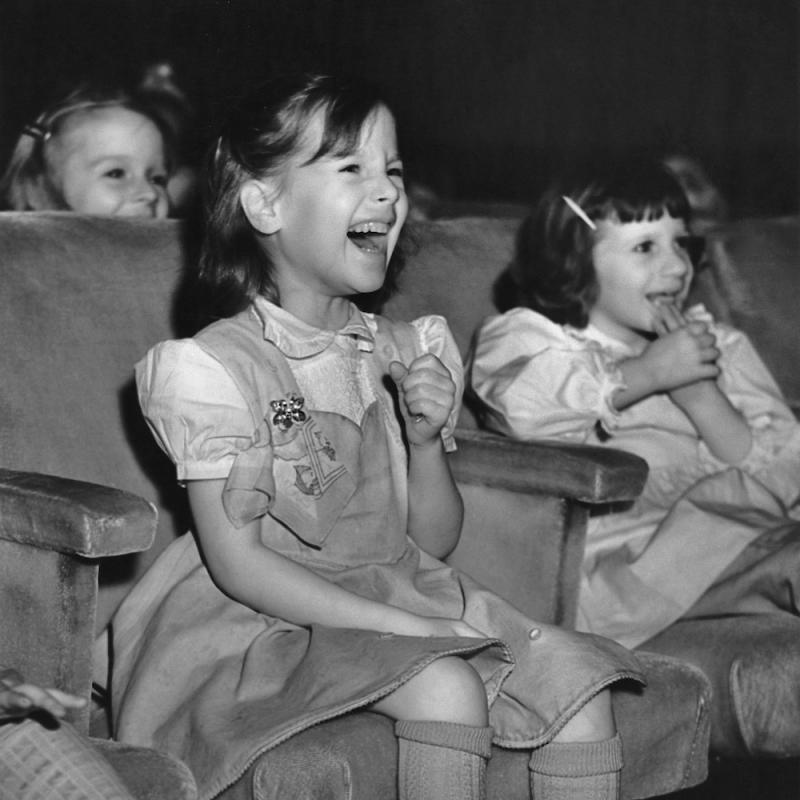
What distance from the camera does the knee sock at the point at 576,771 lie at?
150 centimetres

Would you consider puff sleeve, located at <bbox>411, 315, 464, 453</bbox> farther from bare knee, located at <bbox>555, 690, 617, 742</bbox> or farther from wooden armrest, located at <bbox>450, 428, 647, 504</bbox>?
bare knee, located at <bbox>555, 690, 617, 742</bbox>

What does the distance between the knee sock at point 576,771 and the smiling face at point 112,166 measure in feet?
4.29

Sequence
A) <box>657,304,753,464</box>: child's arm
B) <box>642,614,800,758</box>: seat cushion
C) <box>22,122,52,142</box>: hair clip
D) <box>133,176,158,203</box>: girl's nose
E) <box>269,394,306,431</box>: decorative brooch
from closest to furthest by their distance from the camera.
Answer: <box>269,394,306,431</box>: decorative brooch < <box>642,614,800,758</box>: seat cushion < <box>657,304,753,464</box>: child's arm < <box>133,176,158,203</box>: girl's nose < <box>22,122,52,142</box>: hair clip

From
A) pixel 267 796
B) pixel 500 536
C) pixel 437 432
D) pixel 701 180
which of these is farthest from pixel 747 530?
pixel 701 180

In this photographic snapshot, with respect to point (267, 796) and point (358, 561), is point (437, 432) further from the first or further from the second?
point (267, 796)

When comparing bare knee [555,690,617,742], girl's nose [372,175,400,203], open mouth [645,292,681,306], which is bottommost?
bare knee [555,690,617,742]

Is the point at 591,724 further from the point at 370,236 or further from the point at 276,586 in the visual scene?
the point at 370,236

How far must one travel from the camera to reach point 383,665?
1410 millimetres

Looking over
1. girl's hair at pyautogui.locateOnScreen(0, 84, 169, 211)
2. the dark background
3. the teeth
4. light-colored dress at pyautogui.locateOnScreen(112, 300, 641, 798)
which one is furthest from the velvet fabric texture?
the dark background

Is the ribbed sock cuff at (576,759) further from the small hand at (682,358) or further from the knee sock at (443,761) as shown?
the small hand at (682,358)

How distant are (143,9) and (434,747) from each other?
6.14 feet

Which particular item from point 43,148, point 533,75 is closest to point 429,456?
point 43,148

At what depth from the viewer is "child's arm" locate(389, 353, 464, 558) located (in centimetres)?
167

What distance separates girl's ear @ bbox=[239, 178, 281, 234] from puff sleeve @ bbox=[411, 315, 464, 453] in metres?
0.29
